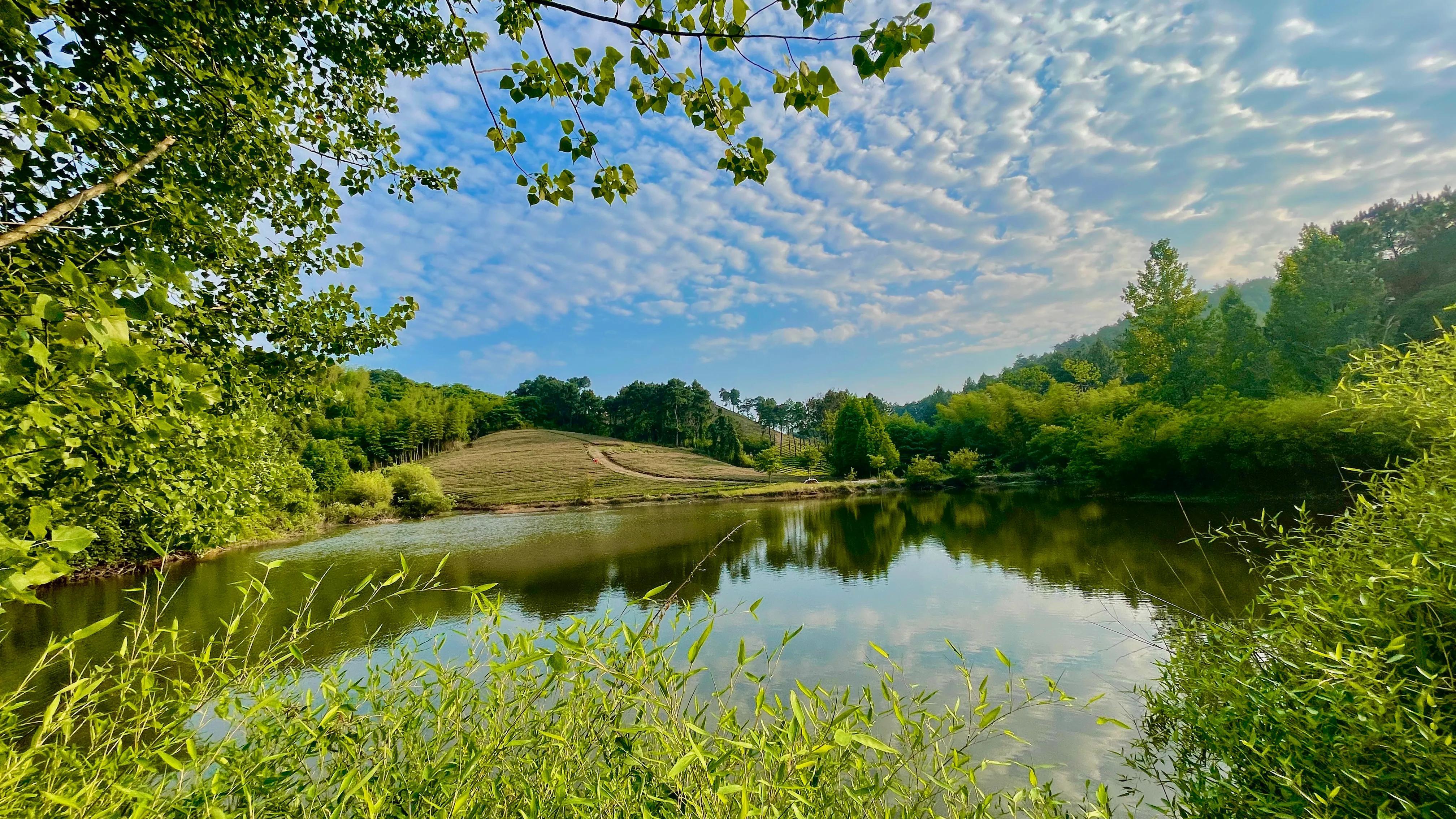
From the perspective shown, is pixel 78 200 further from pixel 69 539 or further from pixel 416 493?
pixel 416 493

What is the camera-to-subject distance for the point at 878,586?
13.4 meters

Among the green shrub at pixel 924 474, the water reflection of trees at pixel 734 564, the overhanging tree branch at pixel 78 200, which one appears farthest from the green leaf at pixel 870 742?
the green shrub at pixel 924 474

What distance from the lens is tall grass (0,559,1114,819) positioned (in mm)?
1705

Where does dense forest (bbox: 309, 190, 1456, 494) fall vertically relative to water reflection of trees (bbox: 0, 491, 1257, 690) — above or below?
above

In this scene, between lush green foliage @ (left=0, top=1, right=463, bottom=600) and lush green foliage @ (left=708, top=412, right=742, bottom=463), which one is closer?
lush green foliage @ (left=0, top=1, right=463, bottom=600)

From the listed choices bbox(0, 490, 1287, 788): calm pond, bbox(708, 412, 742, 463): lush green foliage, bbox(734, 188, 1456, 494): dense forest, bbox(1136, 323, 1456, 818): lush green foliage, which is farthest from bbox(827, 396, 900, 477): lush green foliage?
bbox(1136, 323, 1456, 818): lush green foliage

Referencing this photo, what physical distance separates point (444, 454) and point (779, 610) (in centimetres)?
6254

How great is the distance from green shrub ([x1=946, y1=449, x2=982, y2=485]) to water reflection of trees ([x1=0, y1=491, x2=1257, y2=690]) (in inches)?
480

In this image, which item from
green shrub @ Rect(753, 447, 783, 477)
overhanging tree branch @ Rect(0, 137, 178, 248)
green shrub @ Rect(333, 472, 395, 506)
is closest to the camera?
overhanging tree branch @ Rect(0, 137, 178, 248)

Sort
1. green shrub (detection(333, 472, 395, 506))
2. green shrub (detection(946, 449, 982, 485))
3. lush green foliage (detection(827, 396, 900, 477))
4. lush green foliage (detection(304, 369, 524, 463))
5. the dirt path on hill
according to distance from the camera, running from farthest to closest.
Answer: lush green foliage (detection(304, 369, 524, 463)), the dirt path on hill, lush green foliage (detection(827, 396, 900, 477)), green shrub (detection(946, 449, 982, 485)), green shrub (detection(333, 472, 395, 506))

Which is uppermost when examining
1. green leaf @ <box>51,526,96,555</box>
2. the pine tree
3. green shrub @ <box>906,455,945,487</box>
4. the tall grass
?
the pine tree

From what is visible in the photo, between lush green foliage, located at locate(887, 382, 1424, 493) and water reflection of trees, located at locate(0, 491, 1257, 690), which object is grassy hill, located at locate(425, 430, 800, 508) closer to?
water reflection of trees, located at locate(0, 491, 1257, 690)

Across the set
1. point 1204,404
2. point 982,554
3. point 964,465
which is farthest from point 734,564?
point 964,465

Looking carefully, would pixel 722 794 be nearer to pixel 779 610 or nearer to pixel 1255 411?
pixel 779 610
